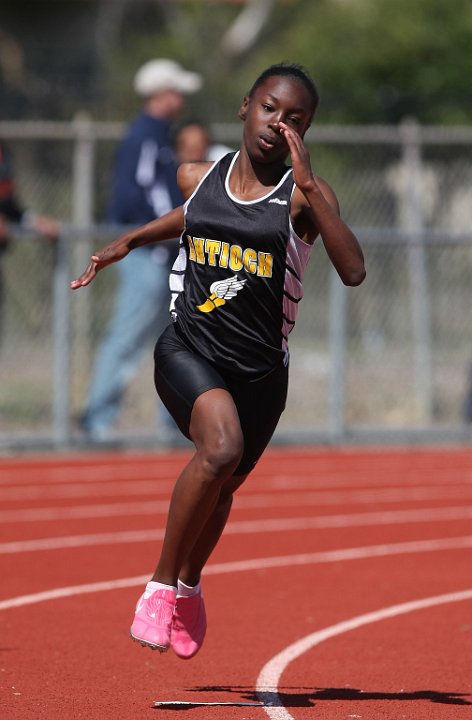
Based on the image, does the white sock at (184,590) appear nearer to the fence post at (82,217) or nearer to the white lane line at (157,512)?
the white lane line at (157,512)

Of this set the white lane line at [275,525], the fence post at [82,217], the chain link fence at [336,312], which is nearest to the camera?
the white lane line at [275,525]

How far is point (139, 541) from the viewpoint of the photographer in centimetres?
954

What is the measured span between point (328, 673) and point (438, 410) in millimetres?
8895

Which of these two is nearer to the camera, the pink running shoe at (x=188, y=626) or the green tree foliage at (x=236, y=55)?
the pink running shoe at (x=188, y=626)

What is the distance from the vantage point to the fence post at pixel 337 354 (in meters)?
14.5

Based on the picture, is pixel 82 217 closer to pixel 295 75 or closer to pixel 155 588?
pixel 295 75

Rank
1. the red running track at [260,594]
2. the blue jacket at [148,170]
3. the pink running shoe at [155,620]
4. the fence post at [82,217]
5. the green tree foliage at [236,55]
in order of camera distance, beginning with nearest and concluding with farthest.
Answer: the pink running shoe at [155,620] → the red running track at [260,594] → the blue jacket at [148,170] → the fence post at [82,217] → the green tree foliage at [236,55]

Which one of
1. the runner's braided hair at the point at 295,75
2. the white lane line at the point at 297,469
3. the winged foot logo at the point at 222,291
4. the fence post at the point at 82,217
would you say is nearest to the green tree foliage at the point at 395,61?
the fence post at the point at 82,217

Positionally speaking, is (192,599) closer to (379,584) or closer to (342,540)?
(379,584)

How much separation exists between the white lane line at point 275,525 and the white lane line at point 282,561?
764mm

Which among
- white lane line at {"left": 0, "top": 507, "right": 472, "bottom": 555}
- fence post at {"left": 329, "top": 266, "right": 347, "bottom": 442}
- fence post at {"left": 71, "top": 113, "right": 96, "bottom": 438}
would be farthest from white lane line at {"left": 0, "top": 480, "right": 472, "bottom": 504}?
fence post at {"left": 329, "top": 266, "right": 347, "bottom": 442}

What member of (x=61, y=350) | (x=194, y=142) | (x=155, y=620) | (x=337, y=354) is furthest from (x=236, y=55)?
(x=155, y=620)

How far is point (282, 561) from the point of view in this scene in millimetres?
8969

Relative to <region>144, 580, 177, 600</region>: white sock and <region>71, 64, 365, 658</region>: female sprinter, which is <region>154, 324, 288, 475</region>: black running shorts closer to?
<region>71, 64, 365, 658</region>: female sprinter
